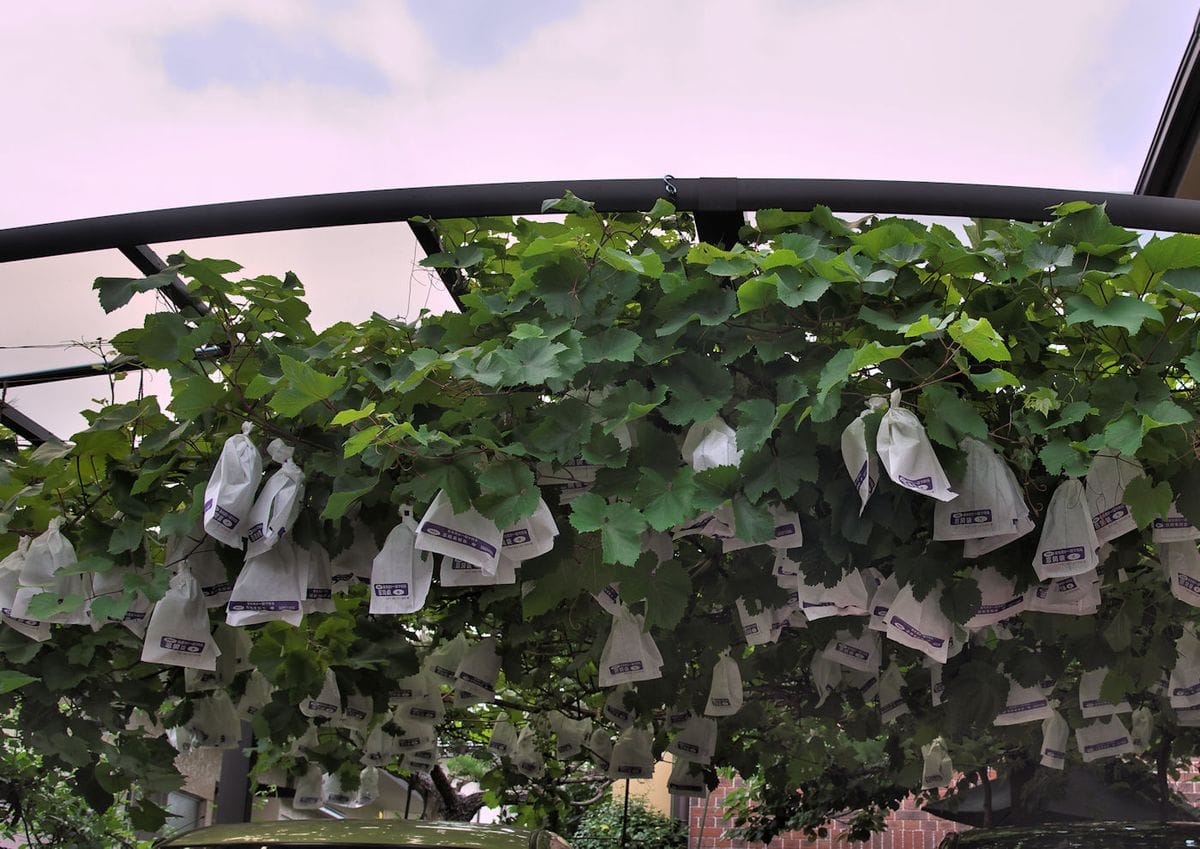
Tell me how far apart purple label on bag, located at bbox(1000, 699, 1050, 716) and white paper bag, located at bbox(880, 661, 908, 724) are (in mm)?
1022

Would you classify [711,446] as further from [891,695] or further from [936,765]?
[936,765]

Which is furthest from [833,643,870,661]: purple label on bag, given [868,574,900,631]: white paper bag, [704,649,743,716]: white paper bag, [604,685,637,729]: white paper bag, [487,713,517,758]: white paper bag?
[487,713,517,758]: white paper bag

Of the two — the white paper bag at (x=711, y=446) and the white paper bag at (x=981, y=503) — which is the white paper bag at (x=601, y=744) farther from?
the white paper bag at (x=981, y=503)

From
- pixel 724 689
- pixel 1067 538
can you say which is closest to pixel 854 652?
pixel 724 689

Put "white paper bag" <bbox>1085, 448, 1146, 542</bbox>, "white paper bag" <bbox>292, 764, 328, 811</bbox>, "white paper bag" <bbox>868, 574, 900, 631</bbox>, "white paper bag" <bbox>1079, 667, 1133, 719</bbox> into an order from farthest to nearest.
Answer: "white paper bag" <bbox>292, 764, 328, 811</bbox>, "white paper bag" <bbox>1079, 667, 1133, 719</bbox>, "white paper bag" <bbox>868, 574, 900, 631</bbox>, "white paper bag" <bbox>1085, 448, 1146, 542</bbox>

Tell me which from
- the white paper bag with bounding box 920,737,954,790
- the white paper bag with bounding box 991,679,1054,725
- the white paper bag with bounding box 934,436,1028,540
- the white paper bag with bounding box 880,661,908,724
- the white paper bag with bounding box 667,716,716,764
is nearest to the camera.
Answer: the white paper bag with bounding box 934,436,1028,540

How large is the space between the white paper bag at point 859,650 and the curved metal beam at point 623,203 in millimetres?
1923

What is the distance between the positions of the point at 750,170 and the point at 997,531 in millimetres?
3426

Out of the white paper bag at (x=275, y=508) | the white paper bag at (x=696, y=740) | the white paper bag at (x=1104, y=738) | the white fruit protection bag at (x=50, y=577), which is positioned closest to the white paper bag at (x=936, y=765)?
the white paper bag at (x=696, y=740)

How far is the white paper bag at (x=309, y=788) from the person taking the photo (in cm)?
950

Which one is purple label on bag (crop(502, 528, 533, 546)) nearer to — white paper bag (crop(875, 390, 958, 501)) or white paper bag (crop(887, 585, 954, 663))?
white paper bag (crop(875, 390, 958, 501))

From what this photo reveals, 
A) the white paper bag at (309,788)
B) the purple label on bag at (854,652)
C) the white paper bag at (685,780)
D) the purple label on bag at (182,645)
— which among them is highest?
the purple label on bag at (854,652)

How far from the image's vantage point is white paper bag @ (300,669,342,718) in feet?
21.7

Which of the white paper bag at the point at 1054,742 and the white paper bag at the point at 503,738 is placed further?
the white paper bag at the point at 503,738
